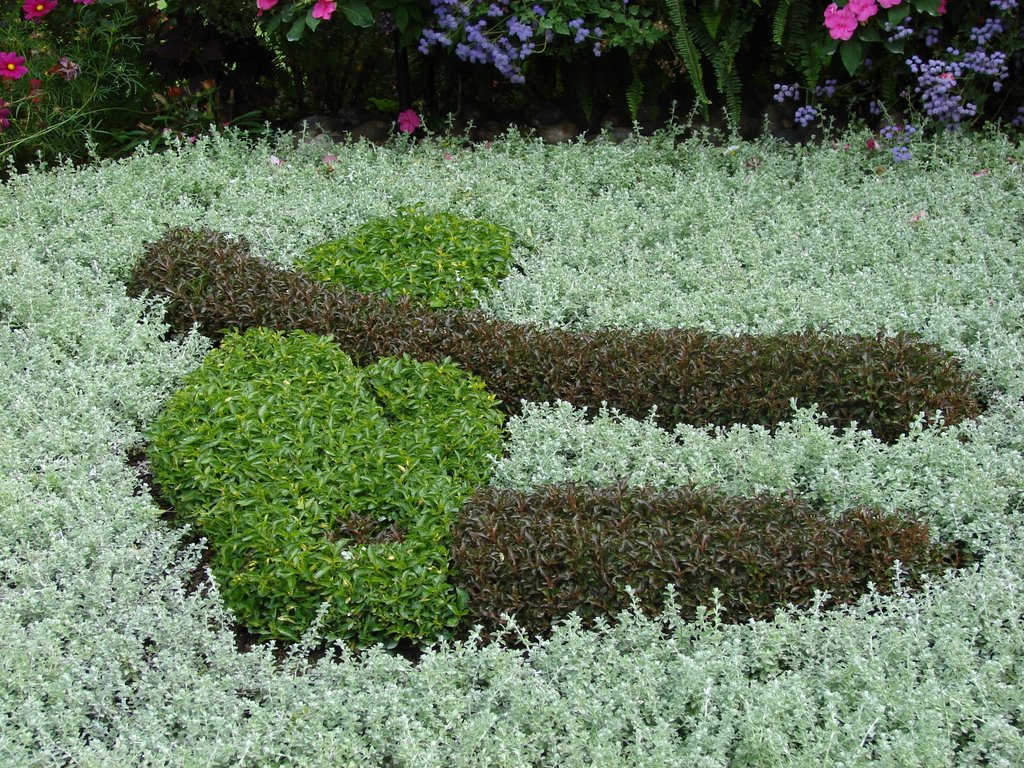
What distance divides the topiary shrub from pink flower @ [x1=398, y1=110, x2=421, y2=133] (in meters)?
1.64

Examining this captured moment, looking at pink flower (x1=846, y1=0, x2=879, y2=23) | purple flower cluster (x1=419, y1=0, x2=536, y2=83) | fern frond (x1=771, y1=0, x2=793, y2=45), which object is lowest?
purple flower cluster (x1=419, y1=0, x2=536, y2=83)

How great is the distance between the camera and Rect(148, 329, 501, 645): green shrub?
2975 millimetres

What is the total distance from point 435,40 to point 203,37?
161 centimetres

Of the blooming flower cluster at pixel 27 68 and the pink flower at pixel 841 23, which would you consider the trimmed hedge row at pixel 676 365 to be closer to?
the pink flower at pixel 841 23

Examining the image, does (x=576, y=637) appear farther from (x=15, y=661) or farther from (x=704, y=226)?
(x=704, y=226)

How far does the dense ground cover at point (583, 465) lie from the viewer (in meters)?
2.52

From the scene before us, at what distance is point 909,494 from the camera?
129 inches

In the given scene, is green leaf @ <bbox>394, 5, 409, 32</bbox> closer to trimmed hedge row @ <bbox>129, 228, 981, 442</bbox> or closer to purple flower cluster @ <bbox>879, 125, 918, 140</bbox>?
trimmed hedge row @ <bbox>129, 228, 981, 442</bbox>

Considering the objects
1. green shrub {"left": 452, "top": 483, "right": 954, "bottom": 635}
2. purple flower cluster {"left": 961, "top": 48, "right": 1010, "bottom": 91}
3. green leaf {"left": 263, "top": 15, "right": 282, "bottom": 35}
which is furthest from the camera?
green leaf {"left": 263, "top": 15, "right": 282, "bottom": 35}

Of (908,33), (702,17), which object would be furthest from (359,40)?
(908,33)

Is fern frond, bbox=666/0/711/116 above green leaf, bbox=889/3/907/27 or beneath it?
beneath

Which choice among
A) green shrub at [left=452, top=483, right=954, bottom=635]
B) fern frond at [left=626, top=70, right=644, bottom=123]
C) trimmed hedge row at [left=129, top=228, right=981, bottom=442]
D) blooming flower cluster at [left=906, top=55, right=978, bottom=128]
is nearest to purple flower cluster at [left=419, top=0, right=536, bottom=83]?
fern frond at [left=626, top=70, right=644, bottom=123]

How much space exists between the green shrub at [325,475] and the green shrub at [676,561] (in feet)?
0.45

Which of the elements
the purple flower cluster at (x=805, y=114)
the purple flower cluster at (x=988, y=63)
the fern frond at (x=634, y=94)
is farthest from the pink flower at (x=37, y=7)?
the purple flower cluster at (x=988, y=63)
